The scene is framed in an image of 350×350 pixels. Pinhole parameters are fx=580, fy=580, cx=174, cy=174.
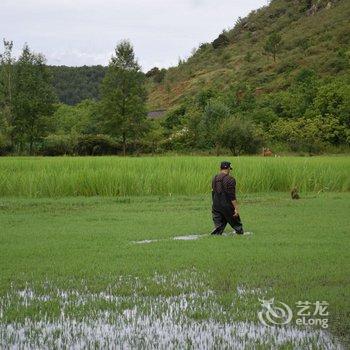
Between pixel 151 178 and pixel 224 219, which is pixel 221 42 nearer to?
pixel 151 178

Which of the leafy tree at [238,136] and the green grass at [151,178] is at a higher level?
the leafy tree at [238,136]

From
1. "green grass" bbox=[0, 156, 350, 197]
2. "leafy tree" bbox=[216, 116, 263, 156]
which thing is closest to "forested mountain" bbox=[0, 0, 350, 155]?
"leafy tree" bbox=[216, 116, 263, 156]

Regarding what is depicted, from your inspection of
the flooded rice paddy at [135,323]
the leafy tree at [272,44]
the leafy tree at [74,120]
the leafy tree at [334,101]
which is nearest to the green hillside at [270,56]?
the leafy tree at [272,44]

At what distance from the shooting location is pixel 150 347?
223 inches

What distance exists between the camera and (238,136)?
4672 centimetres

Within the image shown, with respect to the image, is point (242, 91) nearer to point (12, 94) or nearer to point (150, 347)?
point (12, 94)

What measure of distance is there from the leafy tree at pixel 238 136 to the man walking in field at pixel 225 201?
34893 mm

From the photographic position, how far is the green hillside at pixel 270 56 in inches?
2724

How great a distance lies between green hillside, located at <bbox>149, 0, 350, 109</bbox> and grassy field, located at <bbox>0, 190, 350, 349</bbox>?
48612 mm

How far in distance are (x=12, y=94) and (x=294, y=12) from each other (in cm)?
6101

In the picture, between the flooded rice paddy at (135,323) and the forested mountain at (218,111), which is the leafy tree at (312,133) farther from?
the flooded rice paddy at (135,323)

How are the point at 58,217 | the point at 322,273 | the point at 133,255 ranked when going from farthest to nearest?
1. the point at 58,217
2. the point at 133,255
3. the point at 322,273

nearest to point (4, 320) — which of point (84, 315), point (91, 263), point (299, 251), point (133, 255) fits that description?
point (84, 315)

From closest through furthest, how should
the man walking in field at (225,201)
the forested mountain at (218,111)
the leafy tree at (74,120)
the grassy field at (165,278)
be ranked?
the grassy field at (165,278) < the man walking in field at (225,201) < the forested mountain at (218,111) < the leafy tree at (74,120)
